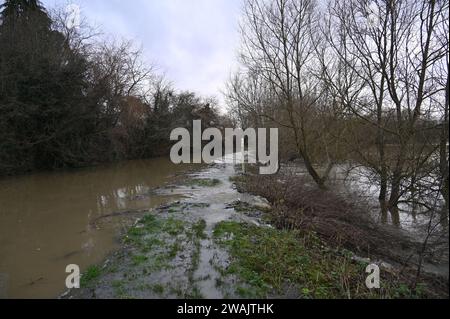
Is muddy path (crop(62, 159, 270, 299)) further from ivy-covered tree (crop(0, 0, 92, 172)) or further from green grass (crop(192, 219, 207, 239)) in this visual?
ivy-covered tree (crop(0, 0, 92, 172))

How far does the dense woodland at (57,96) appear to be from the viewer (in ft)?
49.9

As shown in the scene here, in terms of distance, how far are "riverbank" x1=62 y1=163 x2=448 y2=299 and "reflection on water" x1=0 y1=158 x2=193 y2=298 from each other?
652 mm

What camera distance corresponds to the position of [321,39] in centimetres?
1177

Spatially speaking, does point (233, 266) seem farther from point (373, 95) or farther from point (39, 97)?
point (39, 97)

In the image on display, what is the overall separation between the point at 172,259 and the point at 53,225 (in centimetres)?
425

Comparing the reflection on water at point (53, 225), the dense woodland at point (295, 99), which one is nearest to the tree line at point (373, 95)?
the dense woodland at point (295, 99)

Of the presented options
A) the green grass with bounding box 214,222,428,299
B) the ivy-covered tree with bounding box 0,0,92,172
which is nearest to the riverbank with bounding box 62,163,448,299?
the green grass with bounding box 214,222,428,299

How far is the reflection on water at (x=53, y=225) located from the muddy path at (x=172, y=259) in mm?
544

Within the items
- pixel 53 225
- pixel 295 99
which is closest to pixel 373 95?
pixel 295 99

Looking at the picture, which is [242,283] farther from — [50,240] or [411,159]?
[411,159]

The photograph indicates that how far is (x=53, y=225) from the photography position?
7941 millimetres

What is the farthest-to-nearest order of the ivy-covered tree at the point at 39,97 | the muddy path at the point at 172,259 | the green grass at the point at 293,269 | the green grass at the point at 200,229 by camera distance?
the ivy-covered tree at the point at 39,97, the green grass at the point at 200,229, the muddy path at the point at 172,259, the green grass at the point at 293,269

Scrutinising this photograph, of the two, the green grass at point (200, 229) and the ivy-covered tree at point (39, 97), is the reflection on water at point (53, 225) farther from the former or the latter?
the ivy-covered tree at point (39, 97)
